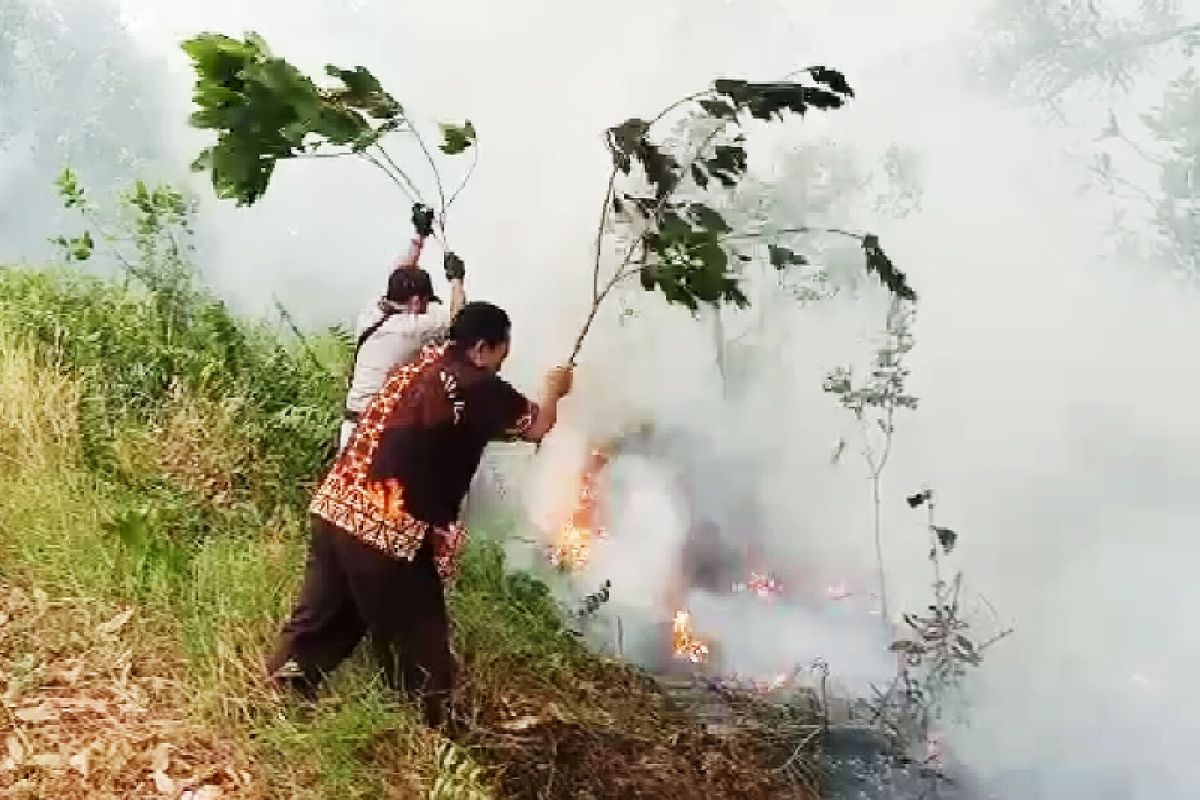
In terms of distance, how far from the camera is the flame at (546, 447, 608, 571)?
200 inches

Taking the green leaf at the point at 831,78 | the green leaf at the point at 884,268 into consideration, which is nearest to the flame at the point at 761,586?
the green leaf at the point at 884,268

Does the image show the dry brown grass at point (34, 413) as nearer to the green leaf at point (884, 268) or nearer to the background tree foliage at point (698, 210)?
the background tree foliage at point (698, 210)

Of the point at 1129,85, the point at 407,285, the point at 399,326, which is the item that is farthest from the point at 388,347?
the point at 1129,85

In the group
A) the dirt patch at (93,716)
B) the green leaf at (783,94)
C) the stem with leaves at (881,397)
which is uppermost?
the stem with leaves at (881,397)

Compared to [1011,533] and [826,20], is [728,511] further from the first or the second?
[826,20]

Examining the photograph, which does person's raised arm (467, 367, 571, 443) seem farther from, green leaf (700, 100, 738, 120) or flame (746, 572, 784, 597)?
flame (746, 572, 784, 597)

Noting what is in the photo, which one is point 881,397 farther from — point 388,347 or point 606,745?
point 388,347

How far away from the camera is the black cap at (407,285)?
366cm

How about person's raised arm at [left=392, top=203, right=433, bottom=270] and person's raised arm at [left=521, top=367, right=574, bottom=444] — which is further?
person's raised arm at [left=392, top=203, right=433, bottom=270]

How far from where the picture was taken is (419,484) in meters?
3.07

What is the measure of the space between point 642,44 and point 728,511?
200 centimetres

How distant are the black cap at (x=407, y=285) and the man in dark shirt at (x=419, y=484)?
0.52 metres

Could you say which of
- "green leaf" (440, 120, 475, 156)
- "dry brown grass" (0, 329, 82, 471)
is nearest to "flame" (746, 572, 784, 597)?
"green leaf" (440, 120, 475, 156)

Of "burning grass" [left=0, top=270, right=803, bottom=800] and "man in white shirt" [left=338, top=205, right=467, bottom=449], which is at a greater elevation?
"man in white shirt" [left=338, top=205, right=467, bottom=449]
